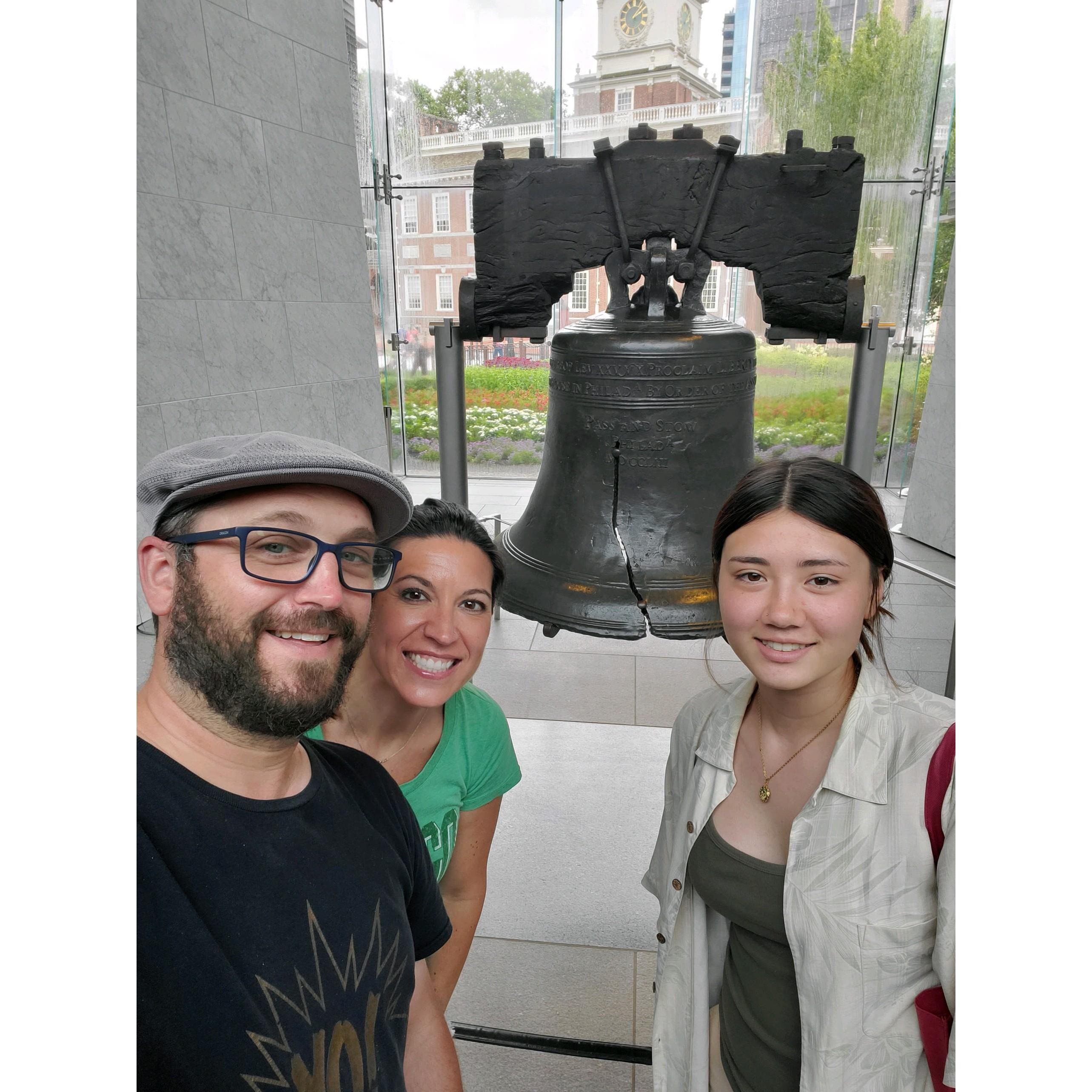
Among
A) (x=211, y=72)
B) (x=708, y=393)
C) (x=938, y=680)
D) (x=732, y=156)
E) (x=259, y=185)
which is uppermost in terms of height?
(x=211, y=72)

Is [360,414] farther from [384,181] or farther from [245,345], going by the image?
[384,181]

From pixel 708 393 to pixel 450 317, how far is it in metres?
0.60

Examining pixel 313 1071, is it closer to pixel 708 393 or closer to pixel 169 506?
pixel 169 506

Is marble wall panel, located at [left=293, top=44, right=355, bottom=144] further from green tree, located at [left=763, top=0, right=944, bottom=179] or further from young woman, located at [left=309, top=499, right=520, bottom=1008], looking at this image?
green tree, located at [left=763, top=0, right=944, bottom=179]

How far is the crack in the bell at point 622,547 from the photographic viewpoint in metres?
1.82

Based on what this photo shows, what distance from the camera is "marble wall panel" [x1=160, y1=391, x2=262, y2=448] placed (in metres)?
3.92

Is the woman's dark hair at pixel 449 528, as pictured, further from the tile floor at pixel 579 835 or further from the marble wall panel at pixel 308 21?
the marble wall panel at pixel 308 21

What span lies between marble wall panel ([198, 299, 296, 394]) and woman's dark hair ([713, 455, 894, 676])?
3426mm

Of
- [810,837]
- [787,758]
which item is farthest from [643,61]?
[810,837]

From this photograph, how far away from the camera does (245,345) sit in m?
4.34

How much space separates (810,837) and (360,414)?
4.47m

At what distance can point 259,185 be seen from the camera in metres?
4.35

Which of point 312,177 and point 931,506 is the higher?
point 312,177

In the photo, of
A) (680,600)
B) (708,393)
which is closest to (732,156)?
(708,393)
